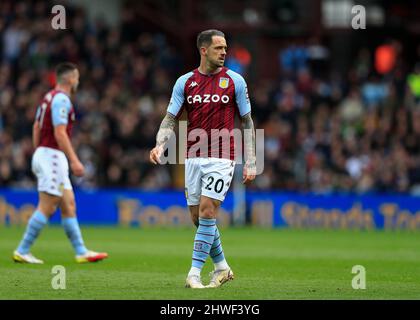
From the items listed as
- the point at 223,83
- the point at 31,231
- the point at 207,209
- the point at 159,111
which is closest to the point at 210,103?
the point at 223,83

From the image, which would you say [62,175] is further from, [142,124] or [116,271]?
[142,124]

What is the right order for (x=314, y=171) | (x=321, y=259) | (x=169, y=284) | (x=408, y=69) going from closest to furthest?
(x=169, y=284) < (x=321, y=259) < (x=314, y=171) < (x=408, y=69)

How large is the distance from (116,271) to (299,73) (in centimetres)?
1865

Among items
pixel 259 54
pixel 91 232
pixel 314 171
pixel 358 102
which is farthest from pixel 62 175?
pixel 259 54

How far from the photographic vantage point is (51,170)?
44.9 feet

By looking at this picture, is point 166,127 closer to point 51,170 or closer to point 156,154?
point 156,154

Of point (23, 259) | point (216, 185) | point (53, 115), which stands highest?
point (53, 115)

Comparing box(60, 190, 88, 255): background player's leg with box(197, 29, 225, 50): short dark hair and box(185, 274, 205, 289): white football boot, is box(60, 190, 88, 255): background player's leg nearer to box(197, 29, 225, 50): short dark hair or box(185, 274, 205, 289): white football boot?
box(185, 274, 205, 289): white football boot

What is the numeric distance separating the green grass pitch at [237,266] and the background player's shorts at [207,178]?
97 cm

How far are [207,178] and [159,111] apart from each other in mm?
17828

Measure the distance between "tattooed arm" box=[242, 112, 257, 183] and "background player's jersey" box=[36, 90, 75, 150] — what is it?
3.55 metres

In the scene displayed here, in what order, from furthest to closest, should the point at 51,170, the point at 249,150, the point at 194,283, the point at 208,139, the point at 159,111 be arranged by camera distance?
the point at 159,111 → the point at 51,170 → the point at 249,150 → the point at 208,139 → the point at 194,283

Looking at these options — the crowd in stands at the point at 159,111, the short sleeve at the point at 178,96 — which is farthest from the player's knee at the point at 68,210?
the crowd in stands at the point at 159,111

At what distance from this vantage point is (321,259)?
1492 cm
